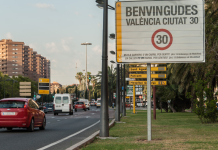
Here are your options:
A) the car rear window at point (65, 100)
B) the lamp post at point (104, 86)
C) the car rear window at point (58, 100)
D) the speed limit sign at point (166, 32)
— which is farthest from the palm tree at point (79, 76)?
the speed limit sign at point (166, 32)

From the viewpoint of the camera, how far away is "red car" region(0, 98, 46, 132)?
1731cm

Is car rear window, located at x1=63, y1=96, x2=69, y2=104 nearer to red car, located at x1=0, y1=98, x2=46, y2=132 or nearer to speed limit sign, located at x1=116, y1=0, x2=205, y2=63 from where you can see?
red car, located at x1=0, y1=98, x2=46, y2=132

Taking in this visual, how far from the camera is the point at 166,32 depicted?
11906 millimetres

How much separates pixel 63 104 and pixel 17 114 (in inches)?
1187

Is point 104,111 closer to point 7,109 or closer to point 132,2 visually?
point 132,2

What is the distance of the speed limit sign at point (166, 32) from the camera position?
11.9m

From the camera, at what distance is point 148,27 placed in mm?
11961

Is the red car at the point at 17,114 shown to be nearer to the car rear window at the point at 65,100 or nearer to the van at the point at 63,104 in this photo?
the van at the point at 63,104

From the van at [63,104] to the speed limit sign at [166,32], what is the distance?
35.8m

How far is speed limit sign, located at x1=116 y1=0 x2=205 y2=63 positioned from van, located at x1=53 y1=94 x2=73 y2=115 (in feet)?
117

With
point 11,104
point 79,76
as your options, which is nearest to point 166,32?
point 11,104

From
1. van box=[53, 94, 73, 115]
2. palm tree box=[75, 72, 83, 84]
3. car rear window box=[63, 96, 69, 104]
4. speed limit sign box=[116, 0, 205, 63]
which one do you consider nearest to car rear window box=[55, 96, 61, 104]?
van box=[53, 94, 73, 115]

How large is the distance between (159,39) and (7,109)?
8.81 m

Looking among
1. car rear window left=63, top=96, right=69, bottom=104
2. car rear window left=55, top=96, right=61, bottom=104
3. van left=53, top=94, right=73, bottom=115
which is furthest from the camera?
car rear window left=55, top=96, right=61, bottom=104
